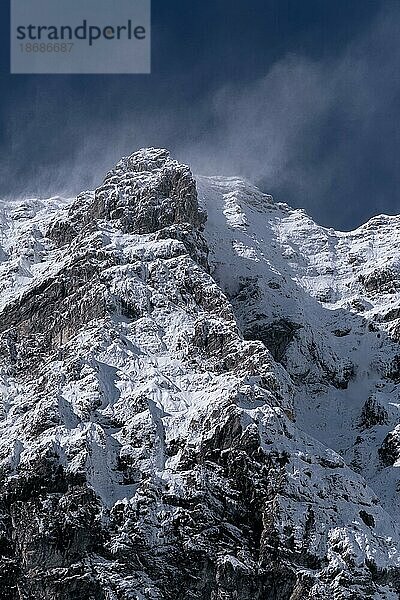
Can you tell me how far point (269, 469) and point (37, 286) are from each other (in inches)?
2349

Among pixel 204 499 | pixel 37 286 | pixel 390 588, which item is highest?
pixel 37 286

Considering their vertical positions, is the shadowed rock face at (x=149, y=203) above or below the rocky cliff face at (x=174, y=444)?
above

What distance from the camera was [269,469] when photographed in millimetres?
127000

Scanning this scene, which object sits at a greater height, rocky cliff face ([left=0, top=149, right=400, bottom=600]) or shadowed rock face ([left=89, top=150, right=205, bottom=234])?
shadowed rock face ([left=89, top=150, right=205, bottom=234])

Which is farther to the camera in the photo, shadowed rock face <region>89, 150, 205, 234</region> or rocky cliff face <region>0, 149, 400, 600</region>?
shadowed rock face <region>89, 150, 205, 234</region>

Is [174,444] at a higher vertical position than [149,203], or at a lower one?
lower

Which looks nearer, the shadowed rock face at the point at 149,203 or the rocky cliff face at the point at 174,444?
the rocky cliff face at the point at 174,444

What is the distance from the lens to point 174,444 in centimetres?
13150

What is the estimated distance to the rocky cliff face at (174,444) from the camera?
119125 millimetres

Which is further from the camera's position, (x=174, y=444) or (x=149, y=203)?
(x=149, y=203)

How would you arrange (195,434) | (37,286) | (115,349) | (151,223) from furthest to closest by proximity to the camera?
(151,223) → (37,286) → (115,349) → (195,434)

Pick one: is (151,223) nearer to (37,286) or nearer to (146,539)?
(37,286)

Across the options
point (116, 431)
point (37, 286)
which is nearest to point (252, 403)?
point (116, 431)

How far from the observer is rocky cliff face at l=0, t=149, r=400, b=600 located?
119125 millimetres
